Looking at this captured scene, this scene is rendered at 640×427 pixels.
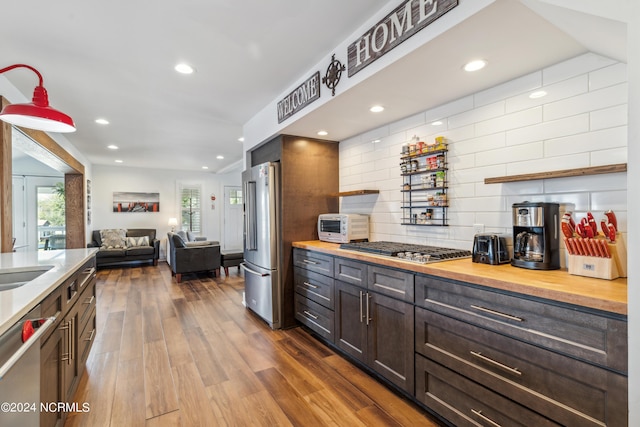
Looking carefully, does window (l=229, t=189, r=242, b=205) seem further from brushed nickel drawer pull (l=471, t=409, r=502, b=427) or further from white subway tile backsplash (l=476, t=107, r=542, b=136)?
brushed nickel drawer pull (l=471, t=409, r=502, b=427)

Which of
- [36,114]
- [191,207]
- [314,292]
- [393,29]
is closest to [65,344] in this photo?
[36,114]

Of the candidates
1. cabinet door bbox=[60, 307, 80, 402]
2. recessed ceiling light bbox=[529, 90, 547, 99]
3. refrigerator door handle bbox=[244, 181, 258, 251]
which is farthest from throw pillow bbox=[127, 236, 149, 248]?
recessed ceiling light bbox=[529, 90, 547, 99]

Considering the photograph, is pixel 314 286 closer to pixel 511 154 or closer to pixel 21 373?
pixel 511 154

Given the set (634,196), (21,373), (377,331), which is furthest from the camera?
(377,331)

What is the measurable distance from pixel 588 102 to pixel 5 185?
409 cm

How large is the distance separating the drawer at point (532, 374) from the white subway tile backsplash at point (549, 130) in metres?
1.20

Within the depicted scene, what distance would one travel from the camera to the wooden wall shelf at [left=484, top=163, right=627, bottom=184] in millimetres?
1449

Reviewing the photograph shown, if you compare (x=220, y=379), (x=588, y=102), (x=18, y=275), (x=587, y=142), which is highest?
(x=588, y=102)

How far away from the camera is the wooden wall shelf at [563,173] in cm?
145

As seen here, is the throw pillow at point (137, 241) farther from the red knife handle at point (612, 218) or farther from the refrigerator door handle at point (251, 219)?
the red knife handle at point (612, 218)

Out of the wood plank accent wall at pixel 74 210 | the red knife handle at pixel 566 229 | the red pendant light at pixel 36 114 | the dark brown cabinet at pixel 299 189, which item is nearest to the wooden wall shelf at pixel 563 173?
the red knife handle at pixel 566 229

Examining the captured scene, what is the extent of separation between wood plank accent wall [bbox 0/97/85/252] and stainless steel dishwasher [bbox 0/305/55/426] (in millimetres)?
1875

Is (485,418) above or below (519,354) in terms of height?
below

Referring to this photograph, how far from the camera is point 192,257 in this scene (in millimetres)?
5500
